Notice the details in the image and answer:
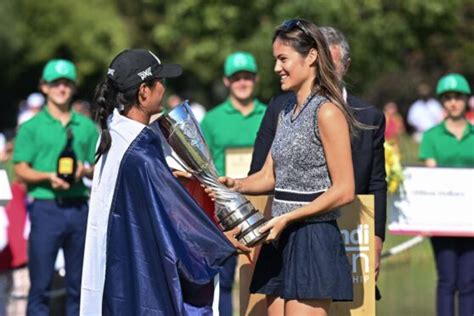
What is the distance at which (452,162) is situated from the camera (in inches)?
412

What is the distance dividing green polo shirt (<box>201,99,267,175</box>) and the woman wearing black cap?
445cm

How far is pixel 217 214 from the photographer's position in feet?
21.2

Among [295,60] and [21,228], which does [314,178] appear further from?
[21,228]

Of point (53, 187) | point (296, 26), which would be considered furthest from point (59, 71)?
point (296, 26)

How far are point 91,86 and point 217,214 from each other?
3883 cm

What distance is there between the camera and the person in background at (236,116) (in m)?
11.0

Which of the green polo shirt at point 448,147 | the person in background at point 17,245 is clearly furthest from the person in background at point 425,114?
the green polo shirt at point 448,147

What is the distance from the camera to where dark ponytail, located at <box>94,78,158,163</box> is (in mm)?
6453

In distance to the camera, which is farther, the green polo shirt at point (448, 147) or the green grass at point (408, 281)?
the green grass at point (408, 281)

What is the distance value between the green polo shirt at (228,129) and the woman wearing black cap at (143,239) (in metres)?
4.45

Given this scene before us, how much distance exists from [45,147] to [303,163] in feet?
14.6

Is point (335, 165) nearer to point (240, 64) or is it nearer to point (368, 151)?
point (368, 151)

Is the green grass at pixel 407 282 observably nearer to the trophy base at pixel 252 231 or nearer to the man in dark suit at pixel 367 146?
the man in dark suit at pixel 367 146

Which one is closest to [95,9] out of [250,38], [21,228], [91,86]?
[91,86]
